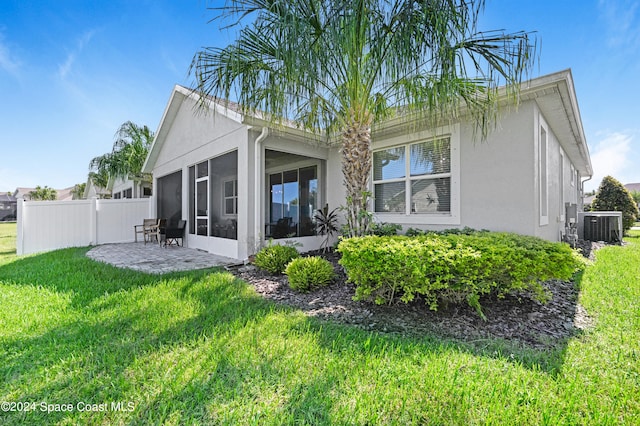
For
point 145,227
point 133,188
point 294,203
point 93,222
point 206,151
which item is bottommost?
point 145,227

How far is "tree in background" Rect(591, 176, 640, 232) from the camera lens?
14086mm

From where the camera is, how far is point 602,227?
10.5 meters

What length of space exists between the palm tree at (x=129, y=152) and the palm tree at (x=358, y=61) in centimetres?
1285

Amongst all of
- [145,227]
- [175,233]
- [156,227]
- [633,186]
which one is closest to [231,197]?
[175,233]

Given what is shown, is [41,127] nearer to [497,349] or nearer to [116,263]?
[116,263]

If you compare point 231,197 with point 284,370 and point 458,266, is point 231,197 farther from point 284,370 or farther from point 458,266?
point 458,266

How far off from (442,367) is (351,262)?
160 centimetres

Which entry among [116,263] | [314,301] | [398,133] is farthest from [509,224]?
[116,263]

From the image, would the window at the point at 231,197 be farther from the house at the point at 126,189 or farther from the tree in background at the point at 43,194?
the tree in background at the point at 43,194

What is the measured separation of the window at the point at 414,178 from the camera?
21.2 feet

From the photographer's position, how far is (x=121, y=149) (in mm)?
15547

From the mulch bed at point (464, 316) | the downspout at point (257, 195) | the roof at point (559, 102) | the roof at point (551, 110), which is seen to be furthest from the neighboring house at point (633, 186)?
the downspout at point (257, 195)

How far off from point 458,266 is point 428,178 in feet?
12.9

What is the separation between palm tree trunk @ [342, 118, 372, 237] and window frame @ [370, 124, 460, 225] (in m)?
1.78
